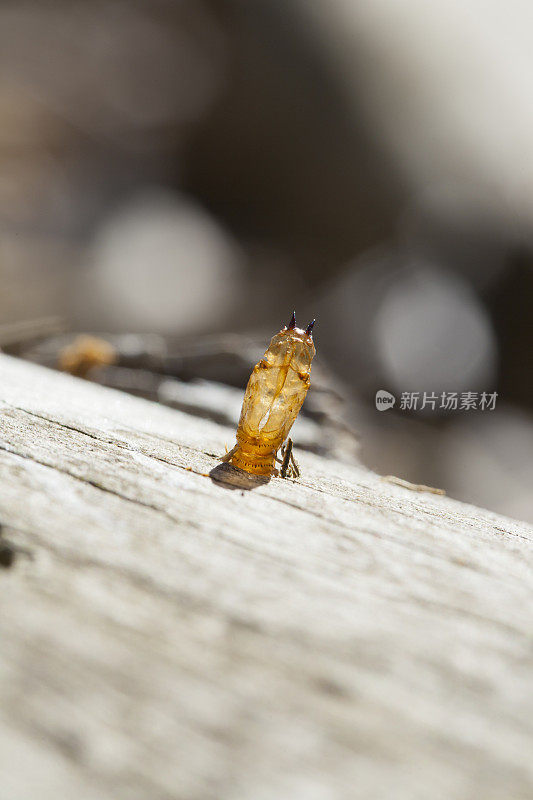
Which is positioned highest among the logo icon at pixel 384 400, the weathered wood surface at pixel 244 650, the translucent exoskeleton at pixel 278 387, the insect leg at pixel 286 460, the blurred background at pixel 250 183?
the blurred background at pixel 250 183

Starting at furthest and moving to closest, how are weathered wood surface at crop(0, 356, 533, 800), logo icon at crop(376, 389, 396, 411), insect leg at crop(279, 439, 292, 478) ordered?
logo icon at crop(376, 389, 396, 411) → insect leg at crop(279, 439, 292, 478) → weathered wood surface at crop(0, 356, 533, 800)

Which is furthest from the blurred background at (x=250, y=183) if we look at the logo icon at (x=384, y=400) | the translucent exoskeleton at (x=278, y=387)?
the translucent exoskeleton at (x=278, y=387)

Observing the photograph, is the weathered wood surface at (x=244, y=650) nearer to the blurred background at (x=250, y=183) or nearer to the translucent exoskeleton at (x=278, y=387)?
A: the translucent exoskeleton at (x=278, y=387)

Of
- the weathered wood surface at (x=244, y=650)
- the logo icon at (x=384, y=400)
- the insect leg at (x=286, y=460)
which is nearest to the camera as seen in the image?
the weathered wood surface at (x=244, y=650)

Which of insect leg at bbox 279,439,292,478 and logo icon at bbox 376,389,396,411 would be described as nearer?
insect leg at bbox 279,439,292,478

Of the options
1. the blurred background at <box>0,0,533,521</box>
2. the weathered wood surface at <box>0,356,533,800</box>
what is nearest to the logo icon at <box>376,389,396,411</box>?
the blurred background at <box>0,0,533,521</box>

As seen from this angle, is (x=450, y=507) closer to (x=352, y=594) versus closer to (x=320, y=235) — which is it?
(x=352, y=594)

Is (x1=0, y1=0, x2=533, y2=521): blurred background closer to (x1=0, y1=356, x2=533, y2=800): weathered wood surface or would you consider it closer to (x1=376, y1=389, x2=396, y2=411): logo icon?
(x1=376, y1=389, x2=396, y2=411): logo icon
